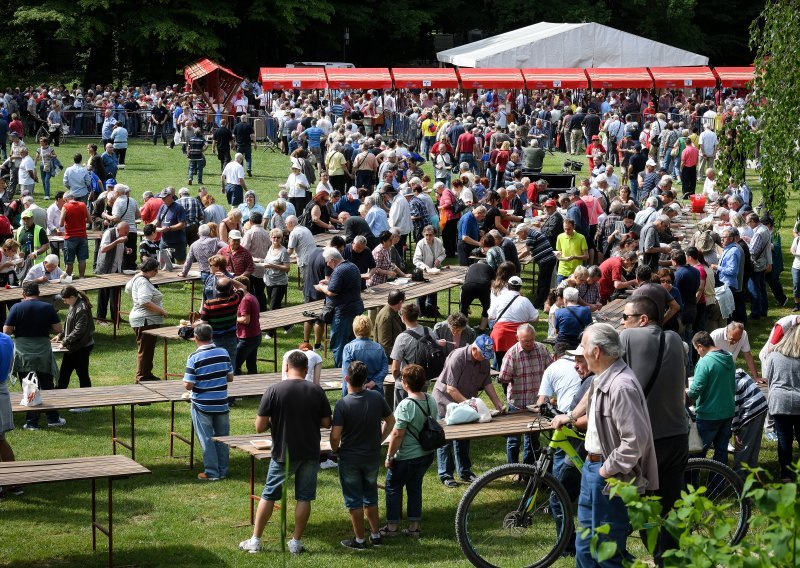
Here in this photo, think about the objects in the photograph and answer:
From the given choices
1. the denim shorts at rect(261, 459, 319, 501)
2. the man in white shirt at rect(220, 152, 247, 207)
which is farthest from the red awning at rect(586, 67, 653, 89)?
the denim shorts at rect(261, 459, 319, 501)

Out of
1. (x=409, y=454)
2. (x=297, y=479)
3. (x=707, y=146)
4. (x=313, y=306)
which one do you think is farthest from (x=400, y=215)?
(x=707, y=146)

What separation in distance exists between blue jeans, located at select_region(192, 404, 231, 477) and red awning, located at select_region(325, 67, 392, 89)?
95.4 feet

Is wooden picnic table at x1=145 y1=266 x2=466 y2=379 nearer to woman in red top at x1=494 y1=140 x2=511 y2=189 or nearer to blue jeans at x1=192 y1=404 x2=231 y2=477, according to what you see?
blue jeans at x1=192 y1=404 x2=231 y2=477

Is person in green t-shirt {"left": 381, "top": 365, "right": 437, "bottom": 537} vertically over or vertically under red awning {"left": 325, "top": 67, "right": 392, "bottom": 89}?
under

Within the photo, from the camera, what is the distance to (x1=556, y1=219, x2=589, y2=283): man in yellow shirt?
650 inches

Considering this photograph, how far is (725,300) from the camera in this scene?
1541 cm

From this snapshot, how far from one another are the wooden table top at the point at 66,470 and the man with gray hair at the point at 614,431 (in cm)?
359

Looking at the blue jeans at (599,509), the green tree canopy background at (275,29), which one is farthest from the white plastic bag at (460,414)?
the green tree canopy background at (275,29)

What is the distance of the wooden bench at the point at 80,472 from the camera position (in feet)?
28.1

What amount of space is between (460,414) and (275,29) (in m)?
43.9

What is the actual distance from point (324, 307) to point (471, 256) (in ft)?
13.6

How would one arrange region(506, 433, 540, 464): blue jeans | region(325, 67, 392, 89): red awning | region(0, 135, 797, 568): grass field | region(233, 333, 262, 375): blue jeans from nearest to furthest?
region(0, 135, 797, 568): grass field, region(506, 433, 540, 464): blue jeans, region(233, 333, 262, 375): blue jeans, region(325, 67, 392, 89): red awning

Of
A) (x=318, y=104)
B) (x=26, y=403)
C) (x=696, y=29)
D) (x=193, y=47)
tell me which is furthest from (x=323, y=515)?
(x=696, y=29)

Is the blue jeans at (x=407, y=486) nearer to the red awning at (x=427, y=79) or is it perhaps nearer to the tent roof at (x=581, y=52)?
the red awning at (x=427, y=79)
